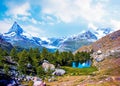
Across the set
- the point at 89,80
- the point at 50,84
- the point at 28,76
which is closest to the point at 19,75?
the point at 28,76

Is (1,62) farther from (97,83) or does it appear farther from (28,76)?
(97,83)

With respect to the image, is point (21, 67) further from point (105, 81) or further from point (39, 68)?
point (105, 81)

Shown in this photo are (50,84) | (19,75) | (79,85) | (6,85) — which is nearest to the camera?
(6,85)

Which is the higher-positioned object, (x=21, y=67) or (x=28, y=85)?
(x=21, y=67)

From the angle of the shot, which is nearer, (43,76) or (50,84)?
(50,84)

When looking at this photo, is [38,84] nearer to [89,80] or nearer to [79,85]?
[79,85]

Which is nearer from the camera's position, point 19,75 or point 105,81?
point 105,81

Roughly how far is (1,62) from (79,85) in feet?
215

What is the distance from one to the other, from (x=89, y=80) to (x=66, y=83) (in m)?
14.4

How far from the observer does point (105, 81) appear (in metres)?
166

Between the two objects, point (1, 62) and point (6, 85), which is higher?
point (1, 62)

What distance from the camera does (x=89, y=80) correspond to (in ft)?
566

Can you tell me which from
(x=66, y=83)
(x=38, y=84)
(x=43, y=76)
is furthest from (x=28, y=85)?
(x=43, y=76)

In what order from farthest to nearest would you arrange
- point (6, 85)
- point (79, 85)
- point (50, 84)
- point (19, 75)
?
point (19, 75)
point (50, 84)
point (79, 85)
point (6, 85)
